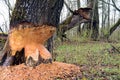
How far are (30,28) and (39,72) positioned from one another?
934 millimetres

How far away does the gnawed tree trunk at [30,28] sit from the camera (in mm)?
6125

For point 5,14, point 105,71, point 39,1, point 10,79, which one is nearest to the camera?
point 10,79

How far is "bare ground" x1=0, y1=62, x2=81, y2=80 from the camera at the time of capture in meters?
5.73

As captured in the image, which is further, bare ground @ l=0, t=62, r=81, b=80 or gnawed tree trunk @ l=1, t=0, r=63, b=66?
gnawed tree trunk @ l=1, t=0, r=63, b=66

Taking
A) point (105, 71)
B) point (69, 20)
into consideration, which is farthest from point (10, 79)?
point (69, 20)

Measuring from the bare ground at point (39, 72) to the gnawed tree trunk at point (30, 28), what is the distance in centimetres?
18

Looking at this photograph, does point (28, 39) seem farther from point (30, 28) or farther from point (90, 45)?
point (90, 45)

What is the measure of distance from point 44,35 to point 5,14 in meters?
19.4

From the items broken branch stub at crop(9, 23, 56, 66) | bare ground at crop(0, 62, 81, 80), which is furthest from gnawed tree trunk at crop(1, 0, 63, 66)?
bare ground at crop(0, 62, 81, 80)

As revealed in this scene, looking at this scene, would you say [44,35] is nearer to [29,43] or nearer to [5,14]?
[29,43]

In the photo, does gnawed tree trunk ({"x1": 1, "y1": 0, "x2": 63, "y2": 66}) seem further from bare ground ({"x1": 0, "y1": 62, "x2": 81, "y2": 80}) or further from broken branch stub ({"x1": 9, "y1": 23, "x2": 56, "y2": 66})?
bare ground ({"x1": 0, "y1": 62, "x2": 81, "y2": 80})

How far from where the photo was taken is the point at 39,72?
19.1 ft

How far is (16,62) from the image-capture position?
20.7 feet

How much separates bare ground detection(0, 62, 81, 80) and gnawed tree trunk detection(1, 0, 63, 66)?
180mm
